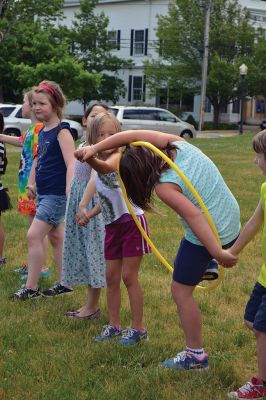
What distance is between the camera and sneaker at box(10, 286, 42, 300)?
541cm

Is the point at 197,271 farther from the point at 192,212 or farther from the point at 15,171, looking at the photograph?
the point at 15,171

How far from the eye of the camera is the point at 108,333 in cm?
453

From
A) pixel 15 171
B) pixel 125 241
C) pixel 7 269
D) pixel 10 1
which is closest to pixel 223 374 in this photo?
pixel 125 241

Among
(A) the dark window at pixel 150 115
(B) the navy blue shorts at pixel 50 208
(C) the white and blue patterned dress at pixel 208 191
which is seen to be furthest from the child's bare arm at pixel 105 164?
(A) the dark window at pixel 150 115

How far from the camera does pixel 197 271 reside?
3.73 metres

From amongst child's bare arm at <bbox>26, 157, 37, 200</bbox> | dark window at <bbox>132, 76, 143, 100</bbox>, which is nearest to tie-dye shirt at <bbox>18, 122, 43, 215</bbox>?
child's bare arm at <bbox>26, 157, 37, 200</bbox>

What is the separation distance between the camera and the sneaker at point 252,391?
355cm

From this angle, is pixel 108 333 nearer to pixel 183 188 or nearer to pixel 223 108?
pixel 183 188

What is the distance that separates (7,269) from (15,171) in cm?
890

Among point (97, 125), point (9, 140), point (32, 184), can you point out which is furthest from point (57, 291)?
point (97, 125)

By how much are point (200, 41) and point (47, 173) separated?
3858cm

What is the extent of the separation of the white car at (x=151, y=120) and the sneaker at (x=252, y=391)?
2595 centimetres

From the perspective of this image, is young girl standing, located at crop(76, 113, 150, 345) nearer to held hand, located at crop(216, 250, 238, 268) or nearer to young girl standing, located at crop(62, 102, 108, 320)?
young girl standing, located at crop(62, 102, 108, 320)

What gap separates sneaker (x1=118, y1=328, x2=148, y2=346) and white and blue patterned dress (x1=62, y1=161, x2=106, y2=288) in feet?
1.97
